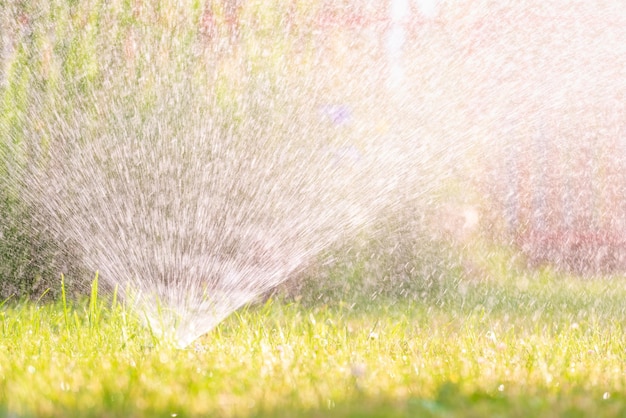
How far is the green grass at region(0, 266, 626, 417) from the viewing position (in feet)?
8.39

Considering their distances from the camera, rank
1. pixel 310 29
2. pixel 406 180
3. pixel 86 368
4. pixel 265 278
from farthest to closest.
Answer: pixel 406 180 → pixel 310 29 → pixel 265 278 → pixel 86 368

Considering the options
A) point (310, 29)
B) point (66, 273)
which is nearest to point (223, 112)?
point (310, 29)

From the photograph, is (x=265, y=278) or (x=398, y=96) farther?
(x=398, y=96)

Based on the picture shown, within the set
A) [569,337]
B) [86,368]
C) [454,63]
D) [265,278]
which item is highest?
[454,63]

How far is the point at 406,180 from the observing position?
8.87m

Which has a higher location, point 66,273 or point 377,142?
point 377,142

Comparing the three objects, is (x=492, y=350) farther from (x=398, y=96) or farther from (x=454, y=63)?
(x=454, y=63)

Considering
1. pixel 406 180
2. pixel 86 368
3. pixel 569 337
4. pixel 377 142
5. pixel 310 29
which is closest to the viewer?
pixel 86 368

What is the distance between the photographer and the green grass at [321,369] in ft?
8.39

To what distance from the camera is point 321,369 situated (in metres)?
3.32

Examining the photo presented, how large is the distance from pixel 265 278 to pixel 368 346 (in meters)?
2.46

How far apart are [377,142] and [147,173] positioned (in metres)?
2.24

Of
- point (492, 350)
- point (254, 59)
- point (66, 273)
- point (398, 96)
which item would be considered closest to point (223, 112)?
point (254, 59)

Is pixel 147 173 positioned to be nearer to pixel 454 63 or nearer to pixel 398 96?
pixel 398 96
